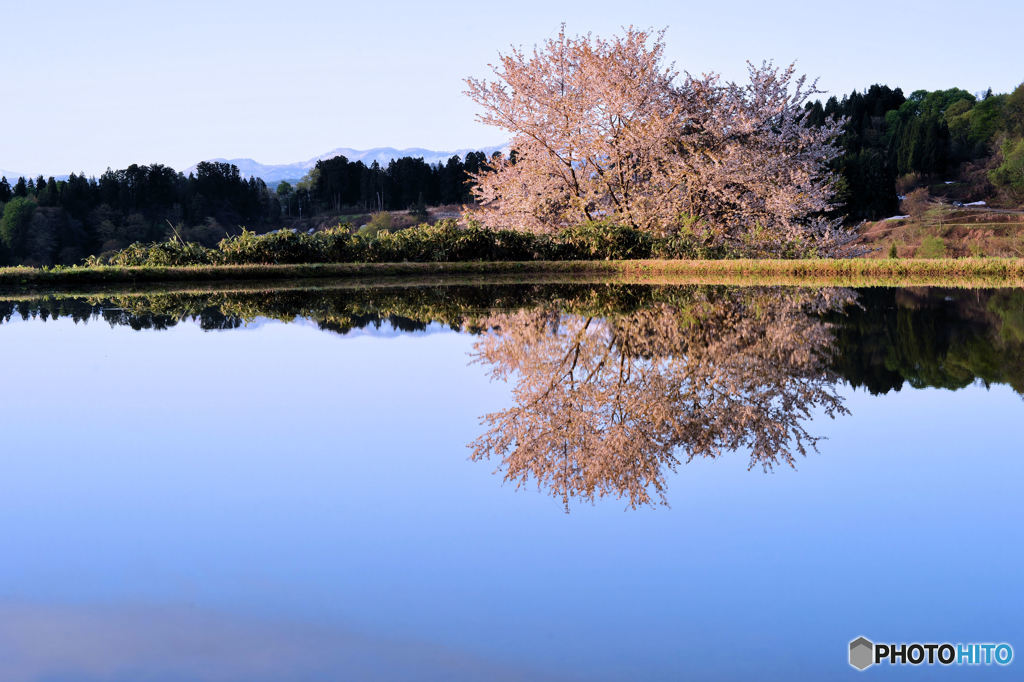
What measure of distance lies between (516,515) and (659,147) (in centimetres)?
1543

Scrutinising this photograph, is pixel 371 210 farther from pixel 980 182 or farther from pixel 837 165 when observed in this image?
pixel 980 182

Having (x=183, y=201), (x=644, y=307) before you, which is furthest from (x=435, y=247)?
(x=183, y=201)

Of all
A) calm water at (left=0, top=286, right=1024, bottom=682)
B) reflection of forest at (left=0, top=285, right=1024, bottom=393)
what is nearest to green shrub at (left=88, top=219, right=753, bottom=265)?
reflection of forest at (left=0, top=285, right=1024, bottom=393)

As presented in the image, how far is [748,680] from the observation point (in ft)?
5.29

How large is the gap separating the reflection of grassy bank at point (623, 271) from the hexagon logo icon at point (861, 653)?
10.6 m

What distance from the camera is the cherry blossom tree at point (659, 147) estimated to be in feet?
55.2

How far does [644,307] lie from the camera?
844 cm

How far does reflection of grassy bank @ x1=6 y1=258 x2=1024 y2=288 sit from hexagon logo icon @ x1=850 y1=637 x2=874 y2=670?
34.8 feet

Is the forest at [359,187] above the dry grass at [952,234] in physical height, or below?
above

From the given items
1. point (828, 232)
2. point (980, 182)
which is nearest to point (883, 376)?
point (828, 232)

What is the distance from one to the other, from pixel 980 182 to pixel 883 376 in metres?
69.7
